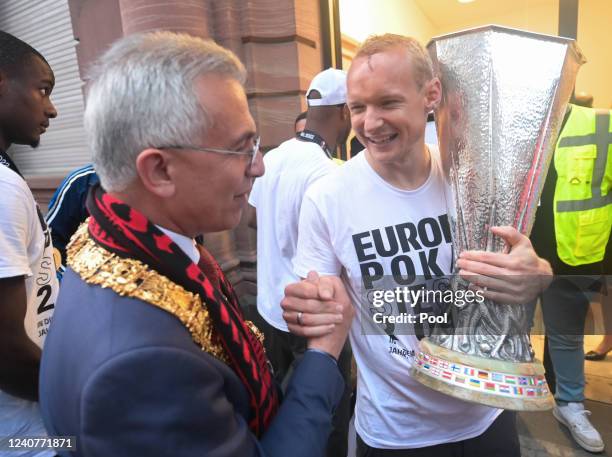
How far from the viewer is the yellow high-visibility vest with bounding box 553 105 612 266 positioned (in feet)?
6.96

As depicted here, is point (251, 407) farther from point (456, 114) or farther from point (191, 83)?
point (456, 114)

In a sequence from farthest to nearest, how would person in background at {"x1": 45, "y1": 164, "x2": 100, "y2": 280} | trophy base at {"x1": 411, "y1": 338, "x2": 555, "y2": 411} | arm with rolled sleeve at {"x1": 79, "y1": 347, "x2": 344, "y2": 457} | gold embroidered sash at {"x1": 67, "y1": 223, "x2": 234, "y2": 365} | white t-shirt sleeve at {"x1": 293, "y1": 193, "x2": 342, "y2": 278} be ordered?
person in background at {"x1": 45, "y1": 164, "x2": 100, "y2": 280} < white t-shirt sleeve at {"x1": 293, "y1": 193, "x2": 342, "y2": 278} < trophy base at {"x1": 411, "y1": 338, "x2": 555, "y2": 411} < gold embroidered sash at {"x1": 67, "y1": 223, "x2": 234, "y2": 365} < arm with rolled sleeve at {"x1": 79, "y1": 347, "x2": 344, "y2": 457}

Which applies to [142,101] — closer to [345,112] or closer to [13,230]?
[13,230]

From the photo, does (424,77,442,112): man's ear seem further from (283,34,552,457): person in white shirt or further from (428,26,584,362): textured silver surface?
(428,26,584,362): textured silver surface

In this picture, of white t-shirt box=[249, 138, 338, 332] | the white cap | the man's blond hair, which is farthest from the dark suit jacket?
the white cap

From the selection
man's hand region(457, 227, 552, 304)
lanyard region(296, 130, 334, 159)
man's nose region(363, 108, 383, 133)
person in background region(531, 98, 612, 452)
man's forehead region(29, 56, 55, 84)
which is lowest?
person in background region(531, 98, 612, 452)

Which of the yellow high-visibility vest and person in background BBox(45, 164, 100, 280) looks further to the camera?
the yellow high-visibility vest

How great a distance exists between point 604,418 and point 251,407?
113 inches

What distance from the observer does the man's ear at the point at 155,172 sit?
2.58 feet

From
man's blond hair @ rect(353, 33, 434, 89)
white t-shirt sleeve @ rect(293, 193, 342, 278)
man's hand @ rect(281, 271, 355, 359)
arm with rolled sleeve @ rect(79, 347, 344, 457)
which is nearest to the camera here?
arm with rolled sleeve @ rect(79, 347, 344, 457)

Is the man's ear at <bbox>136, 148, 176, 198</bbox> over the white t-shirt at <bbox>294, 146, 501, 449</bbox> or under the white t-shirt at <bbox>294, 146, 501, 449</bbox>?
over

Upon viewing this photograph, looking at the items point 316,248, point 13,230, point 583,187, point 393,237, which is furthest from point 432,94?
point 583,187

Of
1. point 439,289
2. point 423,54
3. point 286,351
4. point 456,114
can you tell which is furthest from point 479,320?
point 286,351

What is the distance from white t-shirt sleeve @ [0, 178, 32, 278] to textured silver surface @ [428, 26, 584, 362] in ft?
3.96
